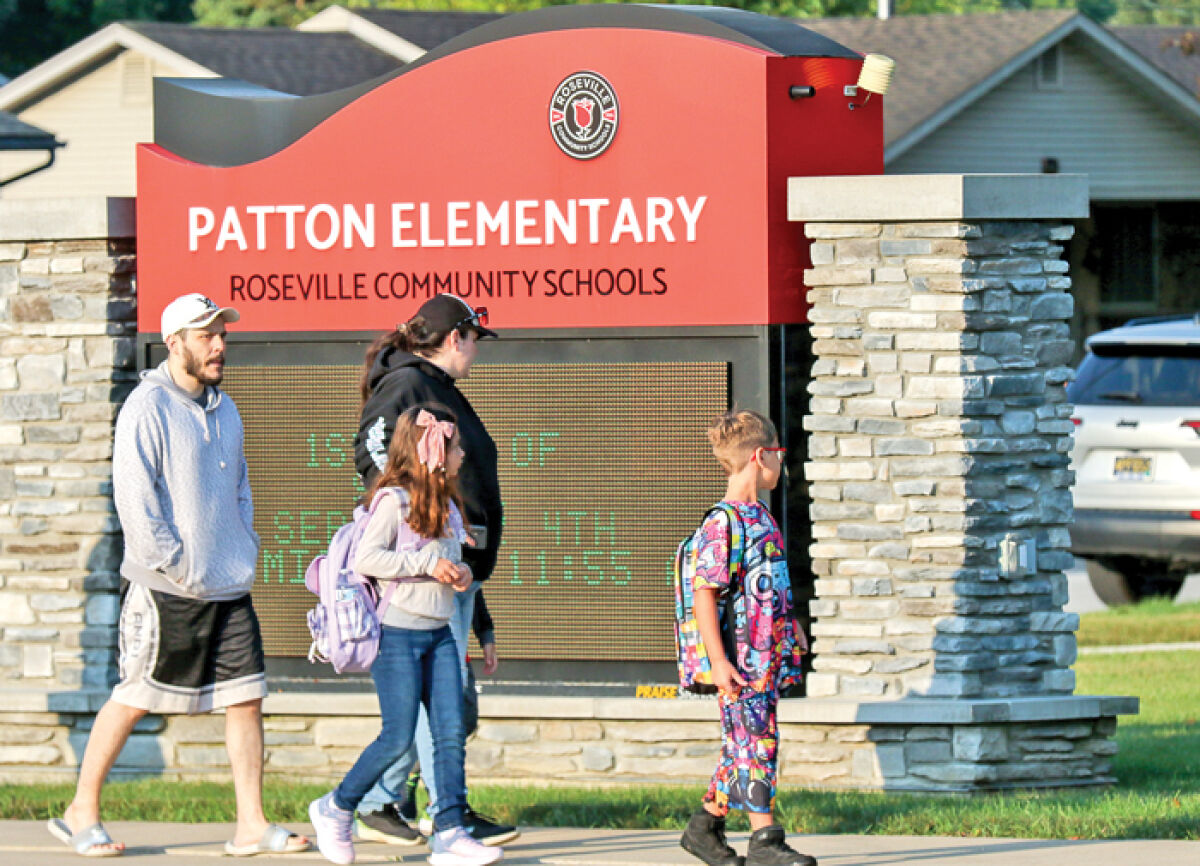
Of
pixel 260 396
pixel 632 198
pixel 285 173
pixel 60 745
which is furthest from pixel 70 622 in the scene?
pixel 632 198

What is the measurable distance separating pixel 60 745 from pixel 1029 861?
468 cm

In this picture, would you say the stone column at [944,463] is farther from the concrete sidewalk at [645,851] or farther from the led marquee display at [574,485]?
the concrete sidewalk at [645,851]

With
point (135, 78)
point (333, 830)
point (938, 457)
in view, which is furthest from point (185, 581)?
point (135, 78)

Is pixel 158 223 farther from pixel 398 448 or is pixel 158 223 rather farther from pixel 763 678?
pixel 763 678

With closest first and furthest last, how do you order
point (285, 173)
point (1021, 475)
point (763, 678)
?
point (763, 678), point (1021, 475), point (285, 173)

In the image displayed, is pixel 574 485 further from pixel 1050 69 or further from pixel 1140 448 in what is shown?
pixel 1050 69

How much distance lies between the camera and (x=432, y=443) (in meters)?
6.95

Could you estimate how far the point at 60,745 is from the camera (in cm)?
970

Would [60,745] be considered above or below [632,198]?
below

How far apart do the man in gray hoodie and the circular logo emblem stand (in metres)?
2.16

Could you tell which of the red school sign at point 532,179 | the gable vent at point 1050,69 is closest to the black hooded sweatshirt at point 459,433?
the red school sign at point 532,179

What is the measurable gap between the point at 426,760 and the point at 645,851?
32.6 inches

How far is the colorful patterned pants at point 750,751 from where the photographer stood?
6836 millimetres

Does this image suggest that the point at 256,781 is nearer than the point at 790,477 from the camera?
Yes
